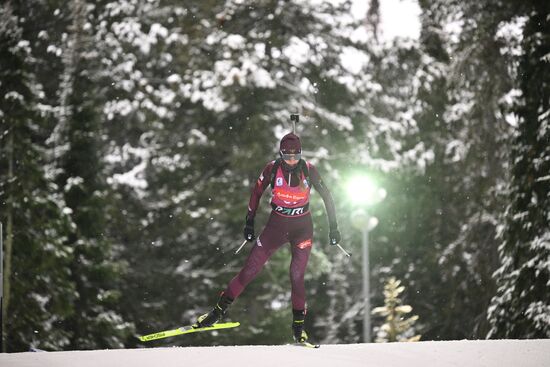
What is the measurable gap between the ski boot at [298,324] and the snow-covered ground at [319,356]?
0.47 ft

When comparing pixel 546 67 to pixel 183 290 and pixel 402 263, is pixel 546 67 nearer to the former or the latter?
pixel 183 290

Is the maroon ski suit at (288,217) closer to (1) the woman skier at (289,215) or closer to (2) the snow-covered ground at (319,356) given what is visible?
(1) the woman skier at (289,215)

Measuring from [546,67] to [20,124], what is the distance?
35.5ft

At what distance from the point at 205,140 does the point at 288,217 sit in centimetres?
1087

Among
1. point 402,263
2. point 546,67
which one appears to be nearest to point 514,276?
point 546,67

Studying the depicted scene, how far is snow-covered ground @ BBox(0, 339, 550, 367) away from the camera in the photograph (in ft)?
27.2

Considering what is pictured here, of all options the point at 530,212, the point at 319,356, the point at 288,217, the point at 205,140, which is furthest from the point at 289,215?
the point at 205,140

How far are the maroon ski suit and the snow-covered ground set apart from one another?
730 mm

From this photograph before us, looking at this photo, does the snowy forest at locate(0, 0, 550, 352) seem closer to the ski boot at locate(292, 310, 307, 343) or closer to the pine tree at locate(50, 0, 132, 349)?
the pine tree at locate(50, 0, 132, 349)

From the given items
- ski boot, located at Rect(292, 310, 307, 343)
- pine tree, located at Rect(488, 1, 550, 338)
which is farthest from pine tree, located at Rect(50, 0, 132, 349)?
ski boot, located at Rect(292, 310, 307, 343)

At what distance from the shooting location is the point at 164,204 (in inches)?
837

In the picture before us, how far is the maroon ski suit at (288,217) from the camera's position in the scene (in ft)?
27.4

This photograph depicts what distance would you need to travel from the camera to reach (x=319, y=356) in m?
8.58

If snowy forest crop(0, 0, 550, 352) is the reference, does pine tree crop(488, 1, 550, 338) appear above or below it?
below
